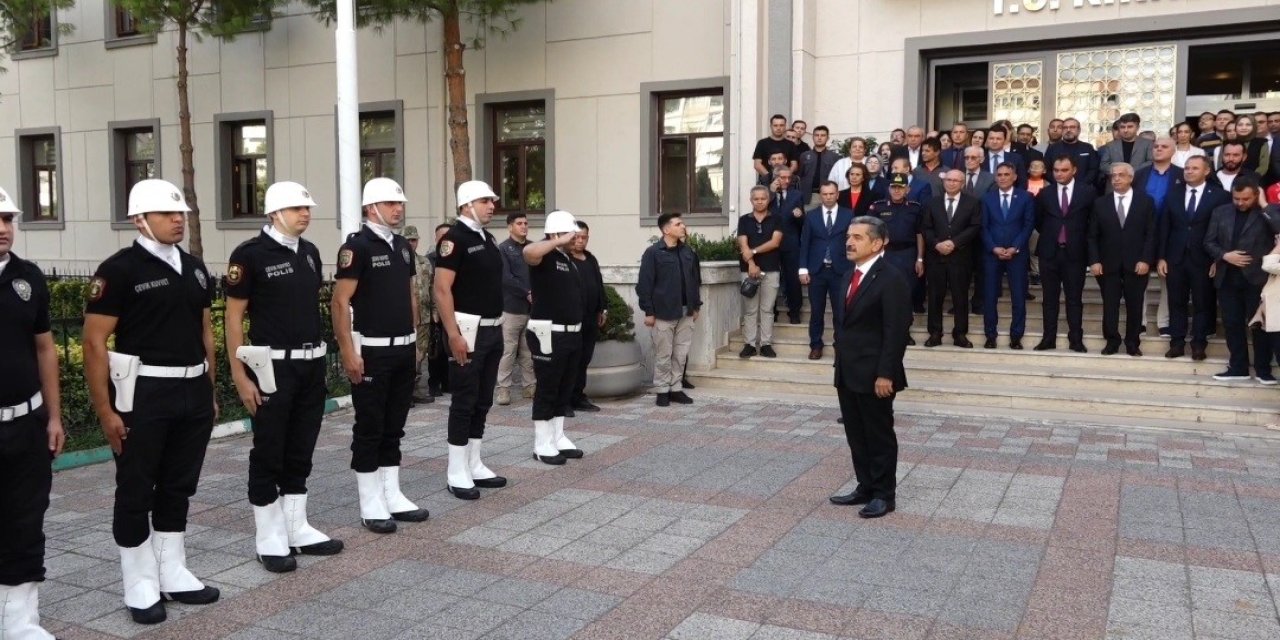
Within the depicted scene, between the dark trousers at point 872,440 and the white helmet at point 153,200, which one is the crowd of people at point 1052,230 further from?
the white helmet at point 153,200

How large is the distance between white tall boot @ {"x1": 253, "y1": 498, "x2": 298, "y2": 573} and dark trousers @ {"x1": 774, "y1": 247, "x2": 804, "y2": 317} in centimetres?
782

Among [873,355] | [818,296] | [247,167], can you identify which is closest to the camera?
[873,355]

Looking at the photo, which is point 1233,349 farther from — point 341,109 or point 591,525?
point 341,109

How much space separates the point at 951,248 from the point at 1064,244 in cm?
116

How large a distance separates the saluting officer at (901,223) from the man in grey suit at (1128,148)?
8.59ft

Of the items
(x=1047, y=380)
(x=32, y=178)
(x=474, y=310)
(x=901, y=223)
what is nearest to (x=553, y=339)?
(x=474, y=310)

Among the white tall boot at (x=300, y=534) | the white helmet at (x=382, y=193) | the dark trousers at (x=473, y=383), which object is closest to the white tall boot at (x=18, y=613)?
the white tall boot at (x=300, y=534)

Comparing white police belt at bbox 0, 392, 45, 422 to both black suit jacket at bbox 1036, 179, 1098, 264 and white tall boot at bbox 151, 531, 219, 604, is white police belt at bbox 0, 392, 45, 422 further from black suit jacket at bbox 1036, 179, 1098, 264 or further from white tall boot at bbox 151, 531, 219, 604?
black suit jacket at bbox 1036, 179, 1098, 264

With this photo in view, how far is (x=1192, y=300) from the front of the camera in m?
10.7

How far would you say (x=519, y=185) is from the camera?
18.4 meters

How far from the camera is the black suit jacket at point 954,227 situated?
11.2 metres

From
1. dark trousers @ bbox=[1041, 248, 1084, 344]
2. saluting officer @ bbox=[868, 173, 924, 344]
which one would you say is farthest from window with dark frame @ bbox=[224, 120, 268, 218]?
dark trousers @ bbox=[1041, 248, 1084, 344]

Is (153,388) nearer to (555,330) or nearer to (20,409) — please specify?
(20,409)

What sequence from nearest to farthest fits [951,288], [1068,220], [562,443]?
[562,443] → [1068,220] → [951,288]
